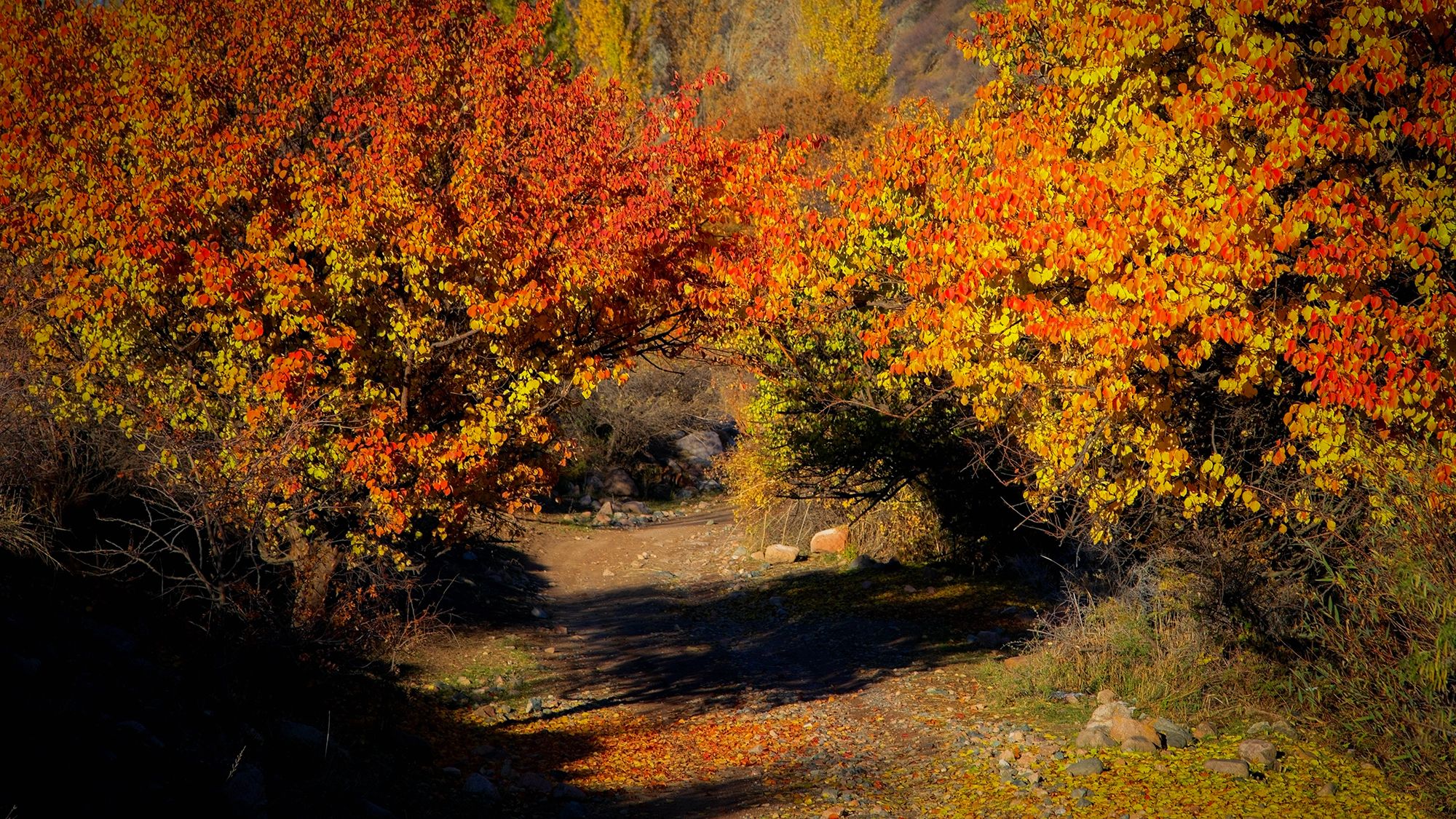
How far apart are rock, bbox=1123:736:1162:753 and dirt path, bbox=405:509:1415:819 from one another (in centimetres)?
15

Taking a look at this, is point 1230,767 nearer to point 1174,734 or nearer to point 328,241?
point 1174,734

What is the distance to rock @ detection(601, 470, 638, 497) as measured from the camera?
29500mm

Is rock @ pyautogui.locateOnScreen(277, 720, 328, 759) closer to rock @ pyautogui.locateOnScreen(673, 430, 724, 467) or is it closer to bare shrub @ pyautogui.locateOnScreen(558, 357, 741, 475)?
bare shrub @ pyautogui.locateOnScreen(558, 357, 741, 475)

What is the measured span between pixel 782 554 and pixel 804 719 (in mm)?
10506

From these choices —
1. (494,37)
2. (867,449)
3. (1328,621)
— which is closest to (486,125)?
(494,37)

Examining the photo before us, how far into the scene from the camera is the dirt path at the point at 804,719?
28.0 ft

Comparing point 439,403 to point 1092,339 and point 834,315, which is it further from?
point 1092,339

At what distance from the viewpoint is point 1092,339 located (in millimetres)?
8125

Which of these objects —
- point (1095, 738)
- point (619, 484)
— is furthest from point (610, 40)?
point (1095, 738)

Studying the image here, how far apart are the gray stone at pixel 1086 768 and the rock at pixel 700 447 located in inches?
978

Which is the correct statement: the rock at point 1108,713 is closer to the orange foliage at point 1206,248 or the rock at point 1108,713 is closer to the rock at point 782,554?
the orange foliage at point 1206,248

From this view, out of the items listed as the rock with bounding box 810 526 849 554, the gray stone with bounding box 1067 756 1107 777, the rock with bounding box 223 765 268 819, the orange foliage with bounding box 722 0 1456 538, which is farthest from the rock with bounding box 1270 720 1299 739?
the rock with bounding box 810 526 849 554

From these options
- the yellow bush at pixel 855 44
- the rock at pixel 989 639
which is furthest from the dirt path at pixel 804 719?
the yellow bush at pixel 855 44

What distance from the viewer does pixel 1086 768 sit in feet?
28.8
